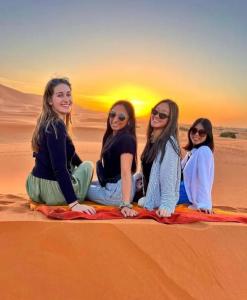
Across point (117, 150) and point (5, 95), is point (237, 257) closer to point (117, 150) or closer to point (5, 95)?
point (117, 150)

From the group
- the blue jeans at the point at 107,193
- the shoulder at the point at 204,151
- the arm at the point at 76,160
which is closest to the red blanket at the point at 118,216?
the blue jeans at the point at 107,193

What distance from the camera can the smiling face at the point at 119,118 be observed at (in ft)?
15.5

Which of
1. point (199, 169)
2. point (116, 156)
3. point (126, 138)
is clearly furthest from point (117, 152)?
point (199, 169)

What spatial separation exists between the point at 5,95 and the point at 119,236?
51999 millimetres

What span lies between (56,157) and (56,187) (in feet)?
1.31

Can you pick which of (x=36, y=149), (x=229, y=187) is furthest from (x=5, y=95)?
(x=36, y=149)

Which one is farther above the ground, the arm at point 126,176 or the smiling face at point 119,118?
the smiling face at point 119,118

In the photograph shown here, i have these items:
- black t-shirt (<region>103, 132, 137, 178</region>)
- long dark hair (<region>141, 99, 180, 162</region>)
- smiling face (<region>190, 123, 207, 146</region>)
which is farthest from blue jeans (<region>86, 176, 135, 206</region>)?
smiling face (<region>190, 123, 207, 146</region>)

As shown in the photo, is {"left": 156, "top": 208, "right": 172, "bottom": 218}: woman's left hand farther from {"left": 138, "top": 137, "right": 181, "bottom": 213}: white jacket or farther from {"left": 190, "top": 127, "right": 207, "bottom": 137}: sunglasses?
{"left": 190, "top": 127, "right": 207, "bottom": 137}: sunglasses

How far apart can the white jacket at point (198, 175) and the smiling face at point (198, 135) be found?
11 cm

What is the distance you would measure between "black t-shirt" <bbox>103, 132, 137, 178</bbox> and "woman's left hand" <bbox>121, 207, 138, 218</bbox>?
598mm

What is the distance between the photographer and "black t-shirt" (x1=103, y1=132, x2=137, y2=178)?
4.53 metres

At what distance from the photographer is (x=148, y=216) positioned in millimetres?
4152

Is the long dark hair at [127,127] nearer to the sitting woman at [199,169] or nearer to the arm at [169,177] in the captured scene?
the arm at [169,177]
